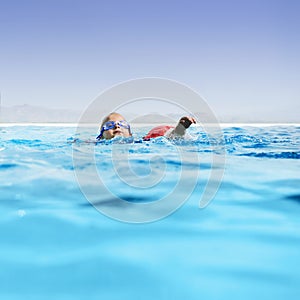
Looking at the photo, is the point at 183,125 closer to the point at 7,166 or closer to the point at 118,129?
the point at 118,129

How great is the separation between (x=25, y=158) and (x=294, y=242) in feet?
10.6

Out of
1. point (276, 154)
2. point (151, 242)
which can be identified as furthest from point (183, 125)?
point (151, 242)

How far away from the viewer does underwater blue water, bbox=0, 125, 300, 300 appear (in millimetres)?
1242

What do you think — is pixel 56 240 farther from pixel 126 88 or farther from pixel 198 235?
pixel 126 88

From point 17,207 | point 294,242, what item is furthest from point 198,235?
point 17,207

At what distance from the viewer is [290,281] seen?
1268 millimetres

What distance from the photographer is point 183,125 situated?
503 centimetres

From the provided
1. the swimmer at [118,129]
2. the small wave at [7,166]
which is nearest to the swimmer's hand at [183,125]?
the swimmer at [118,129]

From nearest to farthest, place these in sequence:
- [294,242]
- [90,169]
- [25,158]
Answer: [294,242], [90,169], [25,158]

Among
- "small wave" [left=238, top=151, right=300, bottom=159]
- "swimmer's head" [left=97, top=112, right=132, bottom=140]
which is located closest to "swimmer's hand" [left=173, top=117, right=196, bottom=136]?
"swimmer's head" [left=97, top=112, right=132, bottom=140]

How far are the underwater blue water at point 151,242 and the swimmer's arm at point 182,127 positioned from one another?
6.49ft

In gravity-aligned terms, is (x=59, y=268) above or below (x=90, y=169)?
below

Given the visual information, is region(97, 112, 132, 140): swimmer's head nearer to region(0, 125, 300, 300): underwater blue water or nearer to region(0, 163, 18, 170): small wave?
region(0, 163, 18, 170): small wave

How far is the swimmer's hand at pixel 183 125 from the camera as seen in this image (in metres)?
4.84
